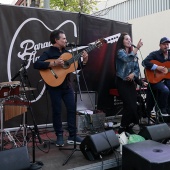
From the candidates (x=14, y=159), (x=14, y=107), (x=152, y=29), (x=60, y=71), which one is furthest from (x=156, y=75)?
(x=152, y=29)

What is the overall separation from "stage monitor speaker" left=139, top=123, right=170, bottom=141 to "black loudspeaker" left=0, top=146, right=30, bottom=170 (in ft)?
6.01

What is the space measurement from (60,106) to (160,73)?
7.53 feet

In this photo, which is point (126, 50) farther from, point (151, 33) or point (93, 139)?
point (151, 33)

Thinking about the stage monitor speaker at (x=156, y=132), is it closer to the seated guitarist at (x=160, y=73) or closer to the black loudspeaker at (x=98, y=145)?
the black loudspeaker at (x=98, y=145)

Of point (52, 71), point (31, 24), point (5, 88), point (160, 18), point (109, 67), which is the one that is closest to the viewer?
point (5, 88)

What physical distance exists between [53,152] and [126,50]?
2.18 m

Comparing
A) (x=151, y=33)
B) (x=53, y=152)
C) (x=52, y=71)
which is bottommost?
(x=53, y=152)

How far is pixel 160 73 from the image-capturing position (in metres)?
5.10

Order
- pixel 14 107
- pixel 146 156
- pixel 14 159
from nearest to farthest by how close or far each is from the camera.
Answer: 1. pixel 14 159
2. pixel 146 156
3. pixel 14 107

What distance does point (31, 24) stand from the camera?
483 cm

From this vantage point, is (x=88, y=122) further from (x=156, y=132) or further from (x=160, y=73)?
(x=160, y=73)

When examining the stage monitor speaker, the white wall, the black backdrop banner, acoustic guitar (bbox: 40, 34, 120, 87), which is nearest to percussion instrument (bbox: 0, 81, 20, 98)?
the black backdrop banner

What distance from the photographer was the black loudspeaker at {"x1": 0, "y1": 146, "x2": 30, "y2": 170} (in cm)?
264

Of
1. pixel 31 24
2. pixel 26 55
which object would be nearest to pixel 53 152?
pixel 26 55
